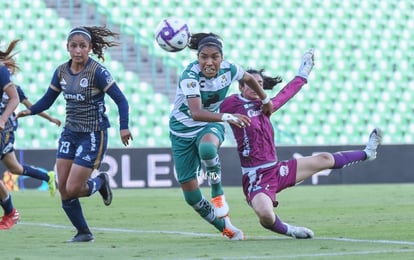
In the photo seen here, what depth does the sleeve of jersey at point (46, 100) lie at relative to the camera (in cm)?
975

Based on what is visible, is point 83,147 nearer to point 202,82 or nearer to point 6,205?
point 202,82

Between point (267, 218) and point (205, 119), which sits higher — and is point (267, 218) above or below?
below

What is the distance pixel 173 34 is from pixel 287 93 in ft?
4.20

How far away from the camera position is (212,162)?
925 centimetres

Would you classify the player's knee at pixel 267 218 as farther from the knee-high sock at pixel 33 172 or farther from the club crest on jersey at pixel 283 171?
the knee-high sock at pixel 33 172

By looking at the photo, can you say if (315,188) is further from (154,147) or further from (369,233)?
(369,233)

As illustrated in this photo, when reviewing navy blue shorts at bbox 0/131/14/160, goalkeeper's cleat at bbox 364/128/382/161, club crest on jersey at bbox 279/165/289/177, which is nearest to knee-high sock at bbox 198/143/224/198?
club crest on jersey at bbox 279/165/289/177

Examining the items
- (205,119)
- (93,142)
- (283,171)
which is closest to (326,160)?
(283,171)

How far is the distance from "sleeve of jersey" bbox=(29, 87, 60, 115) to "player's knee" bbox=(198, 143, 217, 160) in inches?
61.1

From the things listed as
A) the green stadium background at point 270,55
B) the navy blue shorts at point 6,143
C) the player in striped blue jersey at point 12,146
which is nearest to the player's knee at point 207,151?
the player in striped blue jersey at point 12,146

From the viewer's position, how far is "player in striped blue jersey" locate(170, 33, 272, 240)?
30.0 feet

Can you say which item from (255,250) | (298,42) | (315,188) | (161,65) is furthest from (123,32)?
(255,250)

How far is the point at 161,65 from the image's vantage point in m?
25.0

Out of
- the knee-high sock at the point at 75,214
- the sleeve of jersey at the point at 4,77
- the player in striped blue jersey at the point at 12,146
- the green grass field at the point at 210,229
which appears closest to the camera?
the green grass field at the point at 210,229
